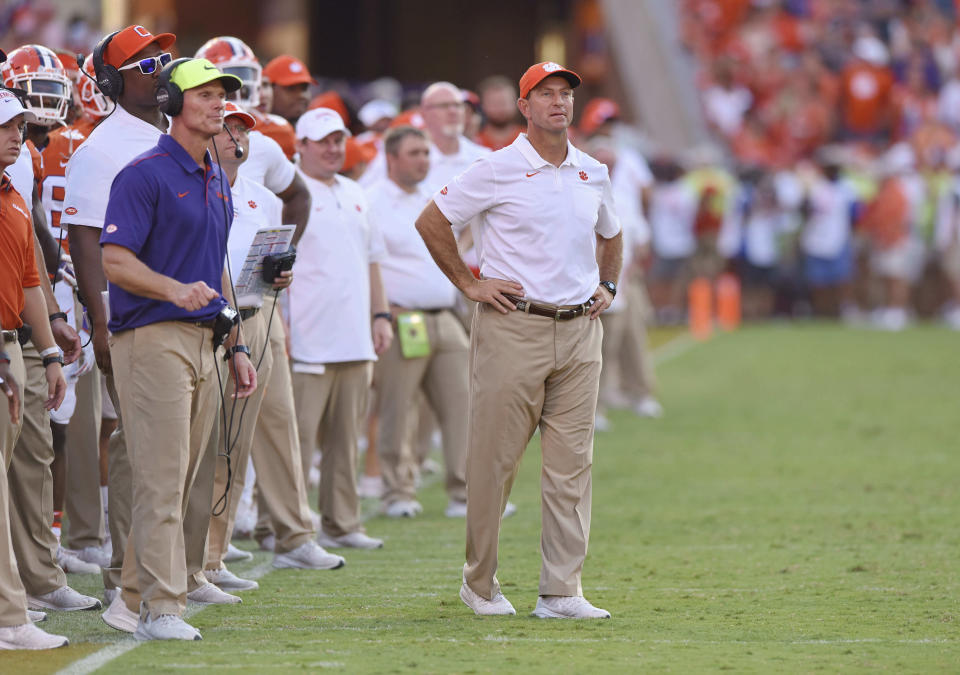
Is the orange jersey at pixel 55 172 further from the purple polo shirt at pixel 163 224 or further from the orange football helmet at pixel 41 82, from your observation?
the purple polo shirt at pixel 163 224

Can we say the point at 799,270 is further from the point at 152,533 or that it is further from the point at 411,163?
the point at 152,533

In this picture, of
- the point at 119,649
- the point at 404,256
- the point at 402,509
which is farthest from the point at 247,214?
the point at 402,509

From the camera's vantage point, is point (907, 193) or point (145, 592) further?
point (907, 193)

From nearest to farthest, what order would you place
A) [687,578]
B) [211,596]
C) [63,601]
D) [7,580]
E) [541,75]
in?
[7,580] < [541,75] < [63,601] < [211,596] < [687,578]

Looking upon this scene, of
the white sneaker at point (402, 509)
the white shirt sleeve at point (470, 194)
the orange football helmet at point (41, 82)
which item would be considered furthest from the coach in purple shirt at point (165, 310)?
the white sneaker at point (402, 509)

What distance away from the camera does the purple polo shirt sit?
6.07 metres

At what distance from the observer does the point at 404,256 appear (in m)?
10.3

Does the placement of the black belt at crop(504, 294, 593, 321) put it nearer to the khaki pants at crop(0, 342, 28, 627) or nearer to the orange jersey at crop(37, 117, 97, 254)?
the khaki pants at crop(0, 342, 28, 627)

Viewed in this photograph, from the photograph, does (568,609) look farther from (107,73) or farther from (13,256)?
(107,73)

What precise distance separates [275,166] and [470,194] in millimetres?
1643

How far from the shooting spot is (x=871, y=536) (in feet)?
30.3

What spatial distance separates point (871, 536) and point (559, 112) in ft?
11.8

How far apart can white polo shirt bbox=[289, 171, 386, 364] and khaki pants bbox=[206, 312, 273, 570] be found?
3.10ft

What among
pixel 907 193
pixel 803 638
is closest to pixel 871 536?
pixel 803 638
